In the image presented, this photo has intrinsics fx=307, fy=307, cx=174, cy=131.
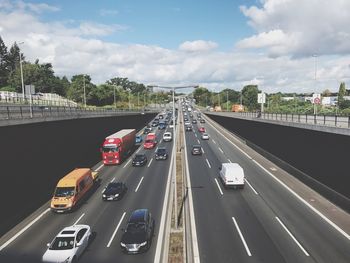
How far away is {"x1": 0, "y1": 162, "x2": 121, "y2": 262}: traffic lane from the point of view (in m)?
21.2

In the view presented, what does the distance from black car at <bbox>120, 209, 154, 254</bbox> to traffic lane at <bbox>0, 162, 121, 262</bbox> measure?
5.98 meters

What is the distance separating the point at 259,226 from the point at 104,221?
13.0m

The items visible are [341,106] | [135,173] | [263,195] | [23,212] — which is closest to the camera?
[23,212]

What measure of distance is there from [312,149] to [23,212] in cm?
2983

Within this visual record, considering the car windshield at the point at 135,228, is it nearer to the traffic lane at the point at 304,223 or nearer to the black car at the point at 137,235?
the black car at the point at 137,235

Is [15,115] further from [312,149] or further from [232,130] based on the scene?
[232,130]

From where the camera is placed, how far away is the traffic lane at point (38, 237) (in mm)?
21250

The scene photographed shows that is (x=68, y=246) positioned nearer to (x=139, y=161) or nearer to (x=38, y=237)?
(x=38, y=237)

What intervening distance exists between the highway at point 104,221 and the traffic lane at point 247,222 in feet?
20.0

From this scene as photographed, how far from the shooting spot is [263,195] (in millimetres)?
32062

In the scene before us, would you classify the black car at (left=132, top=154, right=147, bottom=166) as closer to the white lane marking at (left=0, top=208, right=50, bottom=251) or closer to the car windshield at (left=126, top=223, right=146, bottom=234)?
the white lane marking at (left=0, top=208, right=50, bottom=251)

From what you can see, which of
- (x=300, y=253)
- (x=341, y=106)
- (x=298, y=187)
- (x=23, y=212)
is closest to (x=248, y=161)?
(x=298, y=187)

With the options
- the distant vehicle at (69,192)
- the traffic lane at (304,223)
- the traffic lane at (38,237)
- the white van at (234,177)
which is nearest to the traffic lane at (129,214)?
the traffic lane at (38,237)

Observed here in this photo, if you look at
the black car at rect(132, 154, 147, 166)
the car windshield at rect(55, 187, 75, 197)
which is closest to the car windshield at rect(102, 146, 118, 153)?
the black car at rect(132, 154, 147, 166)
